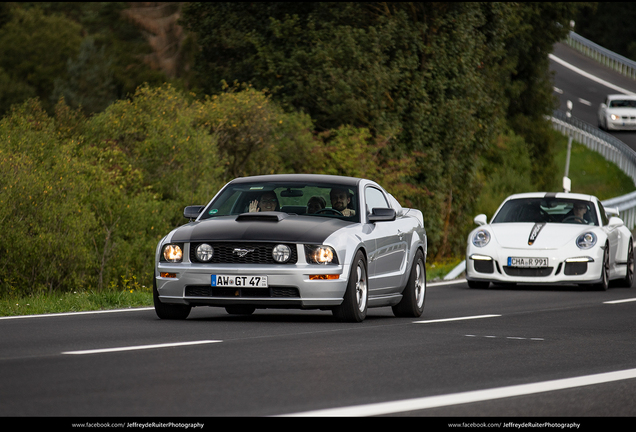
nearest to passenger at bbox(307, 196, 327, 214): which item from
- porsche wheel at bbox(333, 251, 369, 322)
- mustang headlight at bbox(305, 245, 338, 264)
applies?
porsche wheel at bbox(333, 251, 369, 322)

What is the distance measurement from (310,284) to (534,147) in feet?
144

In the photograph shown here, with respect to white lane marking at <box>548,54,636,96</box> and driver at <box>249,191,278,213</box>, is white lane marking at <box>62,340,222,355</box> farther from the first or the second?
white lane marking at <box>548,54,636,96</box>

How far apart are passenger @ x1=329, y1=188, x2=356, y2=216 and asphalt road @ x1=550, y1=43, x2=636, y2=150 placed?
54356 mm

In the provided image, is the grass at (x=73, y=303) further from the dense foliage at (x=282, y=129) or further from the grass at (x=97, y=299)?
the dense foliage at (x=282, y=129)

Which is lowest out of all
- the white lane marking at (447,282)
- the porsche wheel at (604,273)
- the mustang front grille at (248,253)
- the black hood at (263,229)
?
the white lane marking at (447,282)

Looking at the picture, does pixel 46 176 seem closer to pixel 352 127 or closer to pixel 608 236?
pixel 608 236

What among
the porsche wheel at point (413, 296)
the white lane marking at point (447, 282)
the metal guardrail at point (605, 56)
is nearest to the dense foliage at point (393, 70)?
the white lane marking at point (447, 282)

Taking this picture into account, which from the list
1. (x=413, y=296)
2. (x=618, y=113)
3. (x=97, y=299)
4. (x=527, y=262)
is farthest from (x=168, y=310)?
(x=618, y=113)

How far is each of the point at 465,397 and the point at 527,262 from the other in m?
11.2

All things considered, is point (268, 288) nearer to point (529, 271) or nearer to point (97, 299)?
point (97, 299)

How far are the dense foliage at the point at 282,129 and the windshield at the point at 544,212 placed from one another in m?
6.31

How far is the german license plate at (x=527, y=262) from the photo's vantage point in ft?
58.2

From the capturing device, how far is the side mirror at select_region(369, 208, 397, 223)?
40.4 ft

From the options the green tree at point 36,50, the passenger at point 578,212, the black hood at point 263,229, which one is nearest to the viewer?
the black hood at point 263,229
